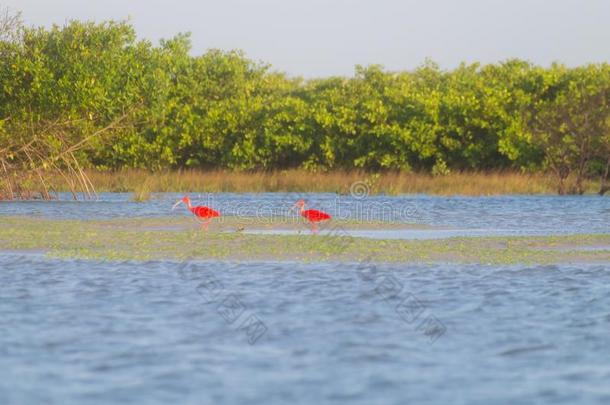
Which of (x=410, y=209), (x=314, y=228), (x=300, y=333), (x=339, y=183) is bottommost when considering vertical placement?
(x=339, y=183)

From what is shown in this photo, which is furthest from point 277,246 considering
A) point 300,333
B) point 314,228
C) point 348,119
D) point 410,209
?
point 348,119

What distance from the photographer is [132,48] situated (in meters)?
44.0

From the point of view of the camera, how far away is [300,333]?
1013 centimetres

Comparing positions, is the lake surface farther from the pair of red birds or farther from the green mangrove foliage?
the green mangrove foliage

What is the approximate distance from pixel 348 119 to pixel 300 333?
129 ft

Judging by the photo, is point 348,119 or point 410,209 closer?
point 410,209

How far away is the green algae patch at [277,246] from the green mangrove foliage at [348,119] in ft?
55.5

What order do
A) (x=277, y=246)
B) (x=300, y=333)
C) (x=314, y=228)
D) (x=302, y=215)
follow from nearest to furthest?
(x=300, y=333) → (x=277, y=246) → (x=302, y=215) → (x=314, y=228)

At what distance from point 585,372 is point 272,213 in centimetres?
1991

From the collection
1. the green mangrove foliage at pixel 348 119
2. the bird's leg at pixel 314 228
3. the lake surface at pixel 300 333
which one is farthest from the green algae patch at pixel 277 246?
the green mangrove foliage at pixel 348 119

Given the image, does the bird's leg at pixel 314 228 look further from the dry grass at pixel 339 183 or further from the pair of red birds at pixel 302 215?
the dry grass at pixel 339 183

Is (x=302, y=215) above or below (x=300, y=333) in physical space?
below

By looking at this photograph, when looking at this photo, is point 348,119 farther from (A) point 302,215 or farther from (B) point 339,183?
(A) point 302,215

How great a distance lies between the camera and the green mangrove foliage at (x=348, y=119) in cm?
4081
